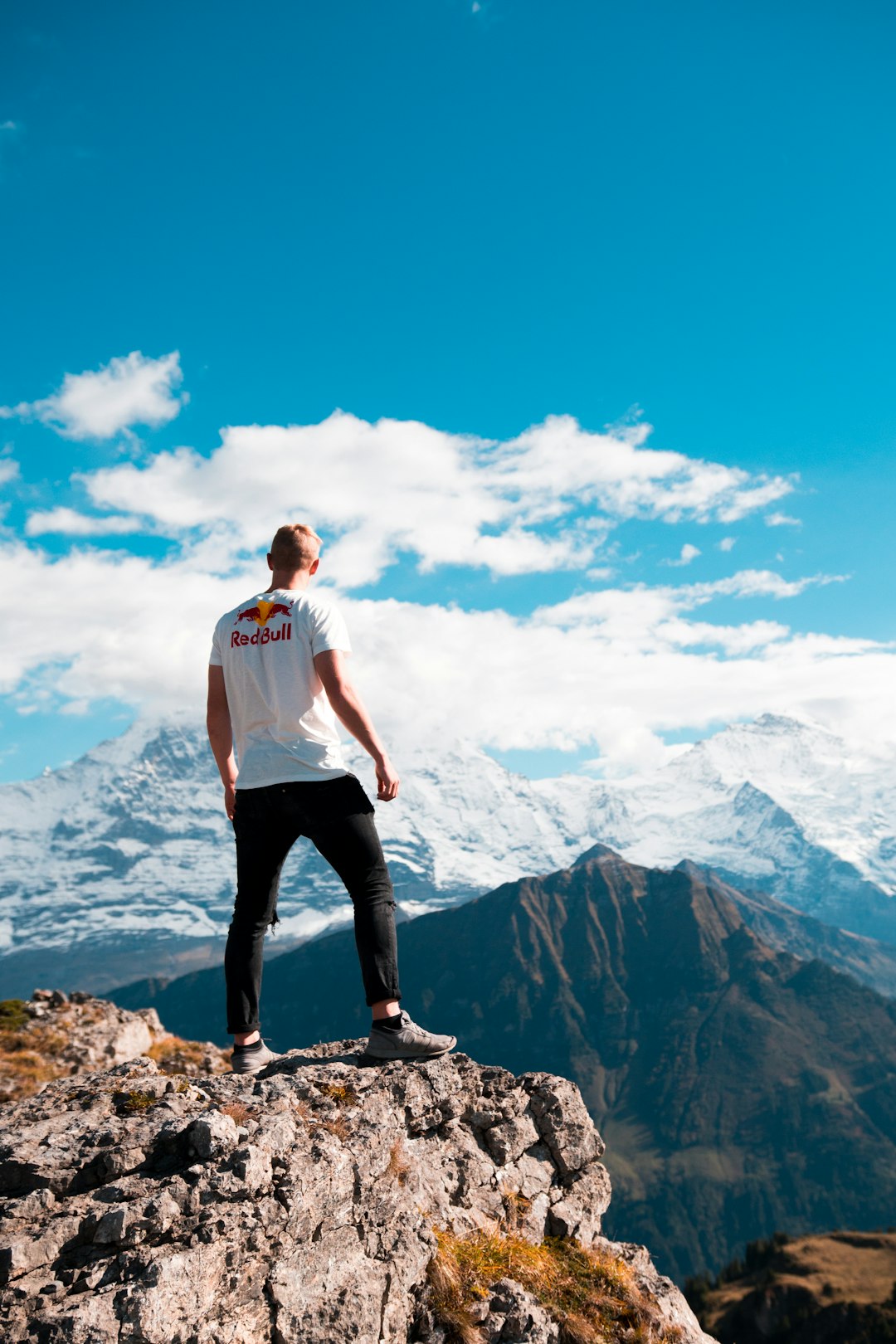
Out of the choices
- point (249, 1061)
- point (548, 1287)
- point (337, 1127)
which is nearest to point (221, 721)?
point (249, 1061)

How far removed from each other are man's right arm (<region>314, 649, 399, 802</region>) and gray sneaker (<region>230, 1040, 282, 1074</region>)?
270 cm

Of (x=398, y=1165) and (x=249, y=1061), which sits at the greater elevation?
(x=249, y=1061)

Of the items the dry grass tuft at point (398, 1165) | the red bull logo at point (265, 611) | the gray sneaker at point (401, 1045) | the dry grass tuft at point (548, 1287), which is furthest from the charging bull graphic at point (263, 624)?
the dry grass tuft at point (548, 1287)

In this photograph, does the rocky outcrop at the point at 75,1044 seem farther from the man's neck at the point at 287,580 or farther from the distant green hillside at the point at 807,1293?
the distant green hillside at the point at 807,1293

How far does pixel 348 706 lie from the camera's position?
7043 mm

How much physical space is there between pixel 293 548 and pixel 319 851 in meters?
2.58

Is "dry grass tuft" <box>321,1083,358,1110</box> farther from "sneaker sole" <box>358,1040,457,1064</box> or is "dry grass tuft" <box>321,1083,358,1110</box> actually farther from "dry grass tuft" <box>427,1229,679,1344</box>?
"dry grass tuft" <box>427,1229,679,1344</box>

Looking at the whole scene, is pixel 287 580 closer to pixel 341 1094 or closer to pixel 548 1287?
pixel 341 1094

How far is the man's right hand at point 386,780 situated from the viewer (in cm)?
689

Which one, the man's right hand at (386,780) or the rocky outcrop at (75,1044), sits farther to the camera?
the rocky outcrop at (75,1044)

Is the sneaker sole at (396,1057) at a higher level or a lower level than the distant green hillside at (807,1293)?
higher

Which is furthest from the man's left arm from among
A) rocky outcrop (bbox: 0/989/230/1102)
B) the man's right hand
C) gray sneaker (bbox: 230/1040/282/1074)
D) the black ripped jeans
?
rocky outcrop (bbox: 0/989/230/1102)

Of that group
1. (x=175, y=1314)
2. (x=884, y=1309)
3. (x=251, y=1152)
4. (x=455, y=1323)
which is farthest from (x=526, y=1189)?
(x=884, y=1309)

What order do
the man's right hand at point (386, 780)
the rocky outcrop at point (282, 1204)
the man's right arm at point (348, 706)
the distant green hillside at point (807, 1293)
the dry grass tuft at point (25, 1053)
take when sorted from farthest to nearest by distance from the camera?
1. the distant green hillside at point (807, 1293)
2. the dry grass tuft at point (25, 1053)
3. the man's right arm at point (348, 706)
4. the man's right hand at point (386, 780)
5. the rocky outcrop at point (282, 1204)
